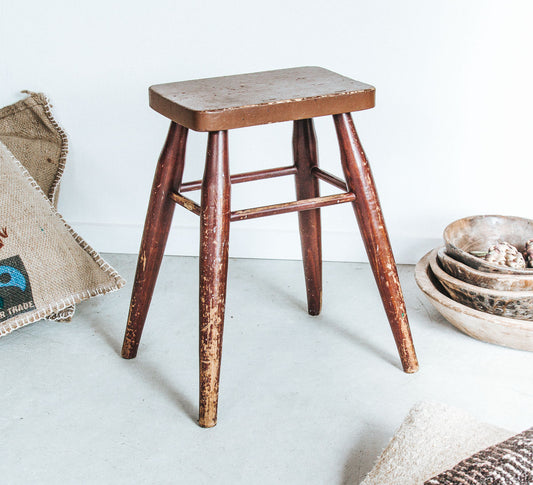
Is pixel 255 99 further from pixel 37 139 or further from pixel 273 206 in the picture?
pixel 37 139

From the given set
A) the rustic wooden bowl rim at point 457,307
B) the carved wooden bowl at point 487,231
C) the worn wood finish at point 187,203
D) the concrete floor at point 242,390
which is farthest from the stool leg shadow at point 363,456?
the carved wooden bowl at point 487,231

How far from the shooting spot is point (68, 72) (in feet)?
5.62

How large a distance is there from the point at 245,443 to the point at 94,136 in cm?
101

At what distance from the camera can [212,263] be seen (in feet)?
3.49

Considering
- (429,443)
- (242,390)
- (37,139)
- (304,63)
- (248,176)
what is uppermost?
(304,63)

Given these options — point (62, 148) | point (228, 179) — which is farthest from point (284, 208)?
point (62, 148)

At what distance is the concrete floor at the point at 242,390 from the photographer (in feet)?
3.41

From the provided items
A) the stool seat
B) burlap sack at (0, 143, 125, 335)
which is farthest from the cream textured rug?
burlap sack at (0, 143, 125, 335)

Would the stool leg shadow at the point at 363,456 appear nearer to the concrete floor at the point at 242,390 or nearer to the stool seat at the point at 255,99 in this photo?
the concrete floor at the point at 242,390

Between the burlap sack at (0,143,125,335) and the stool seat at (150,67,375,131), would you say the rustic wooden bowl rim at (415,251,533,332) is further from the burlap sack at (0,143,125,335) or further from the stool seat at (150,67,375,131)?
the burlap sack at (0,143,125,335)

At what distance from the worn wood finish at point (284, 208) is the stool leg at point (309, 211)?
20 cm

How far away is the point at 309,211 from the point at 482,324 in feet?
1.37

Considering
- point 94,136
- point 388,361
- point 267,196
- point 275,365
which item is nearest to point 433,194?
point 267,196

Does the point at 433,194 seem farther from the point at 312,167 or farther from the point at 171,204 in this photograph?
the point at 171,204
